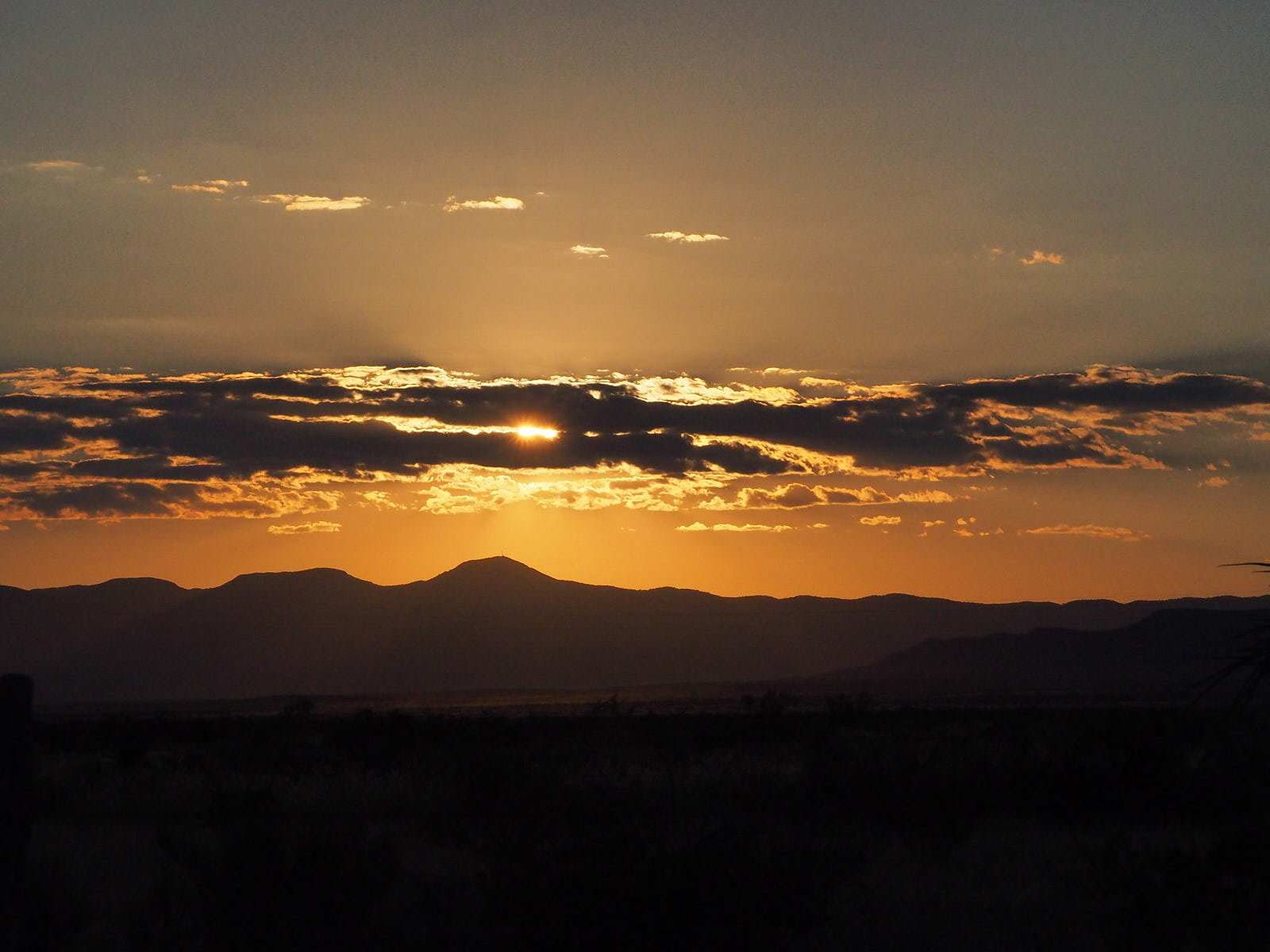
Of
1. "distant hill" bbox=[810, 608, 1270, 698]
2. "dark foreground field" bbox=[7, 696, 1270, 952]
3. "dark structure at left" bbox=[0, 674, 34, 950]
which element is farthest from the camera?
"distant hill" bbox=[810, 608, 1270, 698]

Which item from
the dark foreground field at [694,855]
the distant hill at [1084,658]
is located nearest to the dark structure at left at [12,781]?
the dark foreground field at [694,855]

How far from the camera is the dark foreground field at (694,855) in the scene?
33.4 ft

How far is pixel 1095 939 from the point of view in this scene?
41.2 feet

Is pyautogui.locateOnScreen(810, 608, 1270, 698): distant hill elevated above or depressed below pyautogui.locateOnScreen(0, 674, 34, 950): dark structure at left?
below

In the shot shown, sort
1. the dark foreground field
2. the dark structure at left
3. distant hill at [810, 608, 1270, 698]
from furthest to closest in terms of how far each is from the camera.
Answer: distant hill at [810, 608, 1270, 698]
the dark foreground field
the dark structure at left

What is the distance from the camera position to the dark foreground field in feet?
33.4

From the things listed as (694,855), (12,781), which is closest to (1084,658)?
(694,855)

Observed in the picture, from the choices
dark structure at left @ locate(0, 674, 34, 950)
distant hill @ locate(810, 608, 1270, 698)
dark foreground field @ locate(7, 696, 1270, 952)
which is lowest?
distant hill @ locate(810, 608, 1270, 698)

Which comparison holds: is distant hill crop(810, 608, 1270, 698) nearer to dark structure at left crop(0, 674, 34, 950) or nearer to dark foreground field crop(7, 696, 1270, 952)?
dark foreground field crop(7, 696, 1270, 952)

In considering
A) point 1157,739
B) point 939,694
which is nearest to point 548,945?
point 1157,739

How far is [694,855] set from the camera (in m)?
10.4

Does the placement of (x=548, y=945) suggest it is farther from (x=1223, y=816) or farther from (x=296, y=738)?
(x=296, y=738)

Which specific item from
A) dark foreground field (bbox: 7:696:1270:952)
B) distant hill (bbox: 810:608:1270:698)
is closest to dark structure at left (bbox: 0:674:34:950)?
dark foreground field (bbox: 7:696:1270:952)

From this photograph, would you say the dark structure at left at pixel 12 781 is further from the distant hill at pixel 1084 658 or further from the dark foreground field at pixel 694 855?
the distant hill at pixel 1084 658
